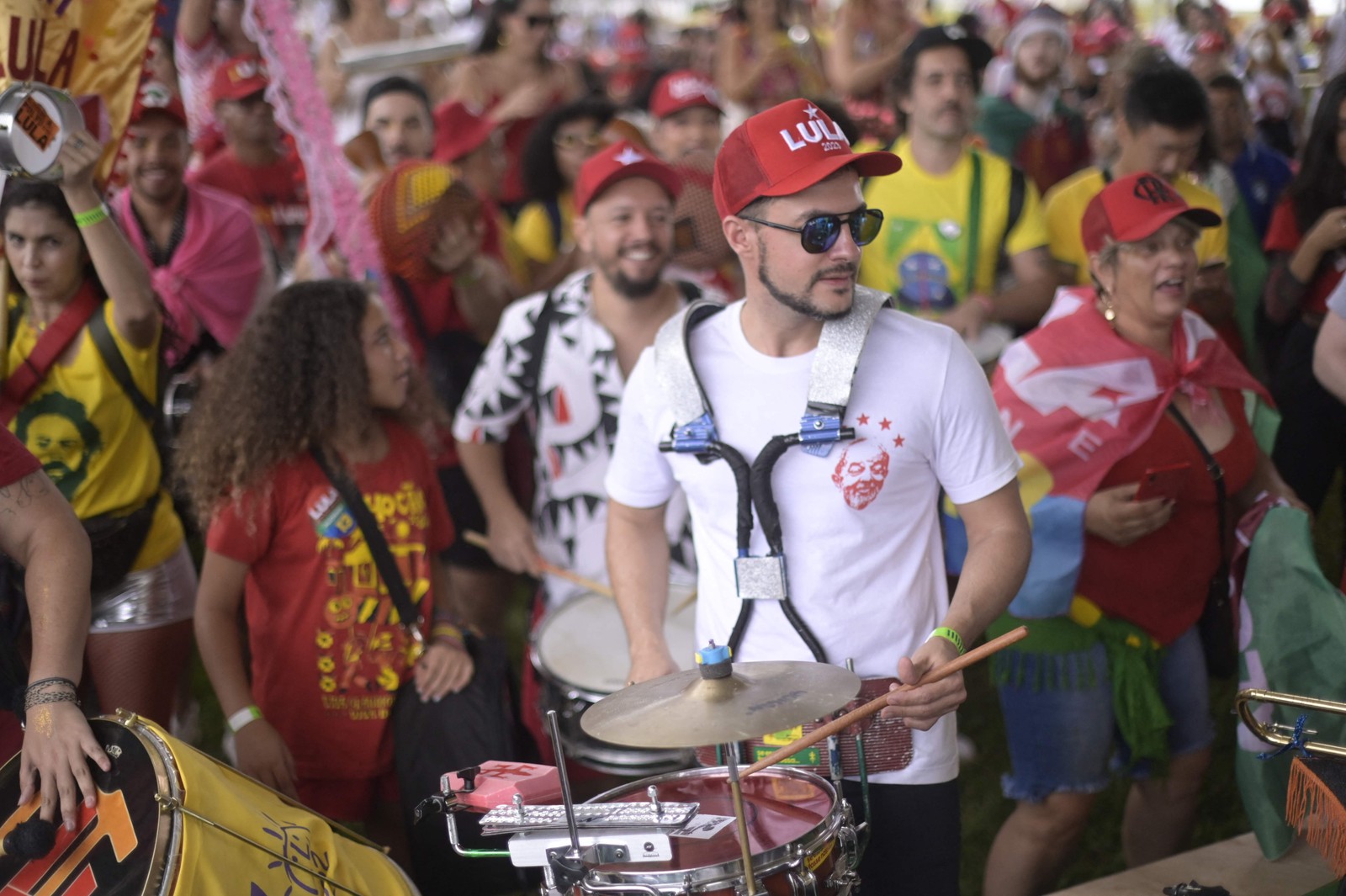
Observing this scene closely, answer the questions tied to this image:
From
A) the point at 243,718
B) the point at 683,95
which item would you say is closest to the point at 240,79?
the point at 683,95

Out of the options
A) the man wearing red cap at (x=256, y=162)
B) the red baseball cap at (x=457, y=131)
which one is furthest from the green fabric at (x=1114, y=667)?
the red baseball cap at (x=457, y=131)

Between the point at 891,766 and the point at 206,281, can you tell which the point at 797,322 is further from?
the point at 206,281

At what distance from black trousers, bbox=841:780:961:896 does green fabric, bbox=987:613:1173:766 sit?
2.65ft

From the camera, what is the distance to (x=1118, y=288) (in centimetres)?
359

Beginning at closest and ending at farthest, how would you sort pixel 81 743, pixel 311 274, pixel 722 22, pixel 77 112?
pixel 81 743 → pixel 77 112 → pixel 311 274 → pixel 722 22

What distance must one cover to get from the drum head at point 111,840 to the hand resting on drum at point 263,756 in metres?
0.91

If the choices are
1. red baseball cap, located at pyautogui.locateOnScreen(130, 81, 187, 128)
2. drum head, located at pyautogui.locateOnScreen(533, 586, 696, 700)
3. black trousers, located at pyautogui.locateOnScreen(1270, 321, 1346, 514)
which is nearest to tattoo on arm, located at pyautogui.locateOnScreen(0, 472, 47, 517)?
drum head, located at pyautogui.locateOnScreen(533, 586, 696, 700)

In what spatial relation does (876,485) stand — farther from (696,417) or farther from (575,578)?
(575,578)

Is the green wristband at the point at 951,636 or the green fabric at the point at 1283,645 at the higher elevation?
the green wristband at the point at 951,636

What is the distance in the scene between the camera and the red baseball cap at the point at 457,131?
20.1 ft

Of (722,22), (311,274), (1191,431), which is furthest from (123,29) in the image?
(722,22)

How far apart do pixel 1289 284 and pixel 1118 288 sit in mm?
1461

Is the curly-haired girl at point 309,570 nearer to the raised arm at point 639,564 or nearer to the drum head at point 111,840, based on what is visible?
the raised arm at point 639,564

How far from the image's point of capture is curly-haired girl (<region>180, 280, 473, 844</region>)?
331cm
